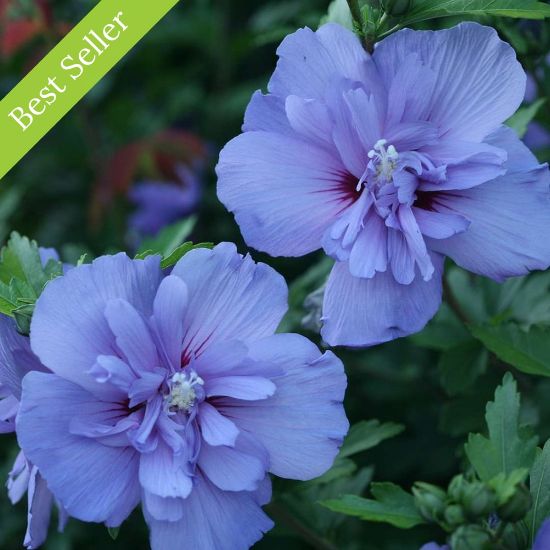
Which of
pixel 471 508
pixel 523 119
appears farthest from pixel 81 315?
pixel 523 119

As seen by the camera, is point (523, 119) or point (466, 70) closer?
point (466, 70)

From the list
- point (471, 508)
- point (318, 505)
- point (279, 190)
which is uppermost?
point (279, 190)

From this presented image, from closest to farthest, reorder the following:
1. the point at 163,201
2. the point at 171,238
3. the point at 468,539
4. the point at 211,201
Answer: the point at 468,539, the point at 171,238, the point at 211,201, the point at 163,201

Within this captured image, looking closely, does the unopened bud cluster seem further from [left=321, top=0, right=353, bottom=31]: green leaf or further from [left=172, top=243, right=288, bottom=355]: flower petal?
[left=321, top=0, right=353, bottom=31]: green leaf

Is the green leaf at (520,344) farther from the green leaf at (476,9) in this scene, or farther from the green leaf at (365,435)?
the green leaf at (476,9)

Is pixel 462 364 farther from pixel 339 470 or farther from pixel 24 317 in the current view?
pixel 24 317

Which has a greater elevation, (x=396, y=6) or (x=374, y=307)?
(x=396, y=6)

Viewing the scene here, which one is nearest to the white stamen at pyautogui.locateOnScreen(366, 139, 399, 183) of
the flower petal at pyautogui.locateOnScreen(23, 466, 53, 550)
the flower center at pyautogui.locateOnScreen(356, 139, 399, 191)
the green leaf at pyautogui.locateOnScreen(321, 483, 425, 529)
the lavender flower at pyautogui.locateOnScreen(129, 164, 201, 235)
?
the flower center at pyautogui.locateOnScreen(356, 139, 399, 191)

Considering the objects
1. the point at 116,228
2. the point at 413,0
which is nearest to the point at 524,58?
the point at 413,0

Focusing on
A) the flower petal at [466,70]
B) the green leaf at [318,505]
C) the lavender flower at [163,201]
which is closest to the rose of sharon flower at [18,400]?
the green leaf at [318,505]
